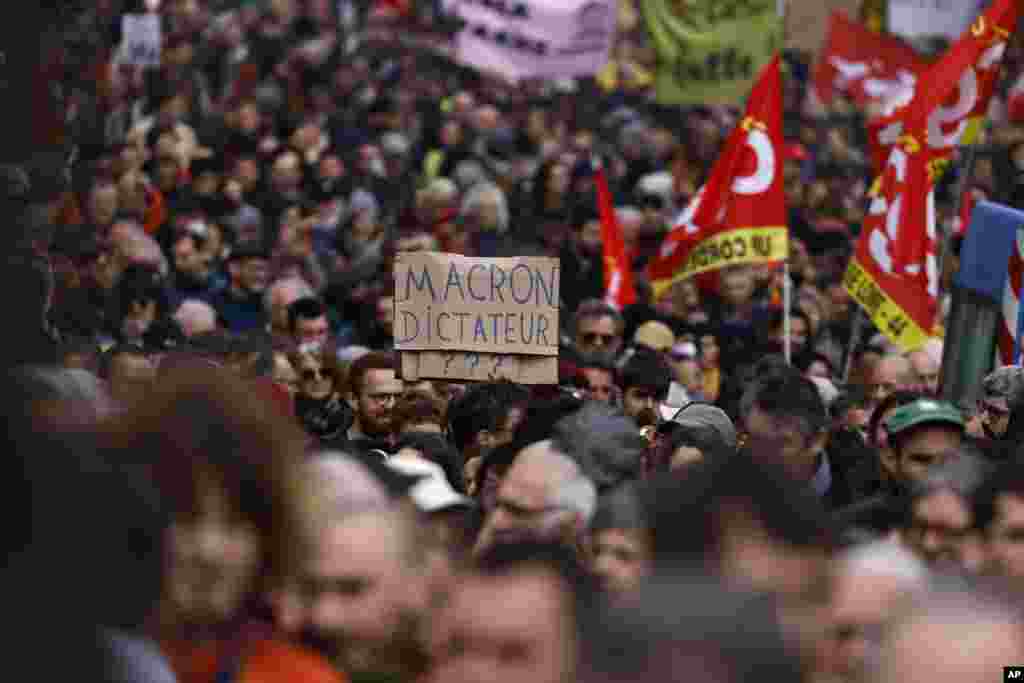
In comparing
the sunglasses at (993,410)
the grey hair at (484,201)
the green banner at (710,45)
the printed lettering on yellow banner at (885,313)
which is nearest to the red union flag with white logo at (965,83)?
the printed lettering on yellow banner at (885,313)

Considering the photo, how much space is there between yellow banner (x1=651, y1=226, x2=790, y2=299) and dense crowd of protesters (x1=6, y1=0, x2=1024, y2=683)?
38 cm

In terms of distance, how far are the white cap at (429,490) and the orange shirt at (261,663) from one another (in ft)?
2.14

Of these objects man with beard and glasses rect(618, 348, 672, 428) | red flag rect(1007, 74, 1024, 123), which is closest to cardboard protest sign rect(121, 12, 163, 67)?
red flag rect(1007, 74, 1024, 123)

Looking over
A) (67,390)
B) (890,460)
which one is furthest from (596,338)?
(67,390)

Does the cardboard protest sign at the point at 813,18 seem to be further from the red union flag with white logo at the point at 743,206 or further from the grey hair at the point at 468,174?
the red union flag with white logo at the point at 743,206

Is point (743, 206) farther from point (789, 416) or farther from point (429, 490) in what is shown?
point (429, 490)

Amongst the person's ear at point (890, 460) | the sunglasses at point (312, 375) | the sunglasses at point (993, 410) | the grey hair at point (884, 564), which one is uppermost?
the grey hair at point (884, 564)

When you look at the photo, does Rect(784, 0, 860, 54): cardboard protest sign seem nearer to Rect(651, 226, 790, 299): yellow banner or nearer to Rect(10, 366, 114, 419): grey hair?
Rect(651, 226, 790, 299): yellow banner

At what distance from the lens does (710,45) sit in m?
15.8

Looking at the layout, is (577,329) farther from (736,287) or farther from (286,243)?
(286,243)

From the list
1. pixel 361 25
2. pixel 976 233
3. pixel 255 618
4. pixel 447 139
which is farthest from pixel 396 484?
pixel 361 25

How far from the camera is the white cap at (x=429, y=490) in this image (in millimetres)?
4809

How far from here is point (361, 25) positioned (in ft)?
71.3

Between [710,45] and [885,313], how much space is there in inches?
219
